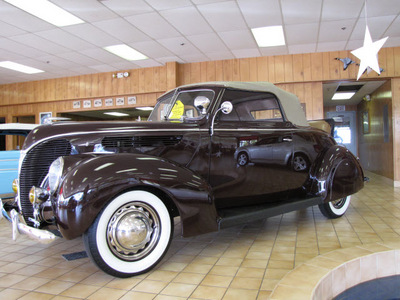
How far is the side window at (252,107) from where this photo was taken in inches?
116

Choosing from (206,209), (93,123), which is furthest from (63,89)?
(206,209)

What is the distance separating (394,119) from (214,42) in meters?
4.61

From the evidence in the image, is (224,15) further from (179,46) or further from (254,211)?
(254,211)

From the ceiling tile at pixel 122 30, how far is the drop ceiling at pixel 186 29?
0.06 feet

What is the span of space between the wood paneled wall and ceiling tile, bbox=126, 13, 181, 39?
544cm

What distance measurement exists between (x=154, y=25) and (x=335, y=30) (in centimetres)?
358

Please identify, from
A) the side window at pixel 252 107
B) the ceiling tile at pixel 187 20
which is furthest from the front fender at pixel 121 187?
the ceiling tile at pixel 187 20

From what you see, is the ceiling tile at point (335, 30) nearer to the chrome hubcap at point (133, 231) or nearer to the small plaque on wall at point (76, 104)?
the chrome hubcap at point (133, 231)

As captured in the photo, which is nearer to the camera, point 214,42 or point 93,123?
point 93,123

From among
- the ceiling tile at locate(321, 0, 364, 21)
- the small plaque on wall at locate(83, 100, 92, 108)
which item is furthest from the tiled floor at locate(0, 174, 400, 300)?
the small plaque on wall at locate(83, 100, 92, 108)

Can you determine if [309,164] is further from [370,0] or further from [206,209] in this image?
[370,0]

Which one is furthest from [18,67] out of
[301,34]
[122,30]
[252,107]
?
[252,107]

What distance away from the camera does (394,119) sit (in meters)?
7.32

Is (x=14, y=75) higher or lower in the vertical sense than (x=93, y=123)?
higher
